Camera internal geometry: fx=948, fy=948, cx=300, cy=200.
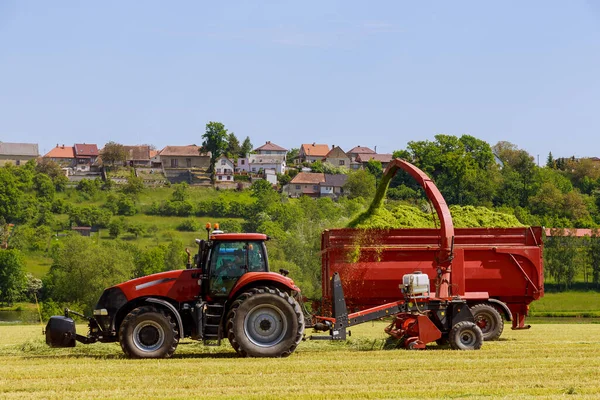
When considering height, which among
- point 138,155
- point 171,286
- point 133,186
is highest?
point 138,155

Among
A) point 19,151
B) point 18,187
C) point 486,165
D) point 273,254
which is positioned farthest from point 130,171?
point 273,254

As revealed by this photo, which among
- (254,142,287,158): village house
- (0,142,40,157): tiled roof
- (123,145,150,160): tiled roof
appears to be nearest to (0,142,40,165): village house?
(0,142,40,157): tiled roof

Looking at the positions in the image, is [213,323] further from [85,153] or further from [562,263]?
[85,153]

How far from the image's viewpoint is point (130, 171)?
6344 inches

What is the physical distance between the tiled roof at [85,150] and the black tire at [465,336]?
17579 cm

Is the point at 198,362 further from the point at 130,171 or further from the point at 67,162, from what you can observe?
the point at 67,162

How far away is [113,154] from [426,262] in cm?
15205

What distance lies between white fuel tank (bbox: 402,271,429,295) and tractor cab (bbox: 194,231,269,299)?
3.18 meters

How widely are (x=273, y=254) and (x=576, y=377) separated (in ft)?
156

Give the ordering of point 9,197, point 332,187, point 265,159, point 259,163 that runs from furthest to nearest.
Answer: point 265,159 < point 259,163 < point 332,187 < point 9,197

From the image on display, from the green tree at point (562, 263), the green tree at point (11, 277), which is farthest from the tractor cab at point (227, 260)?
the green tree at point (11, 277)

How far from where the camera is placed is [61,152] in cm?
19238

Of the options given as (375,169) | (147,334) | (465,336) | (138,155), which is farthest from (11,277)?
(138,155)

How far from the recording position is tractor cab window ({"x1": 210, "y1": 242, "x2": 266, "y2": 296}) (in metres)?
17.6
